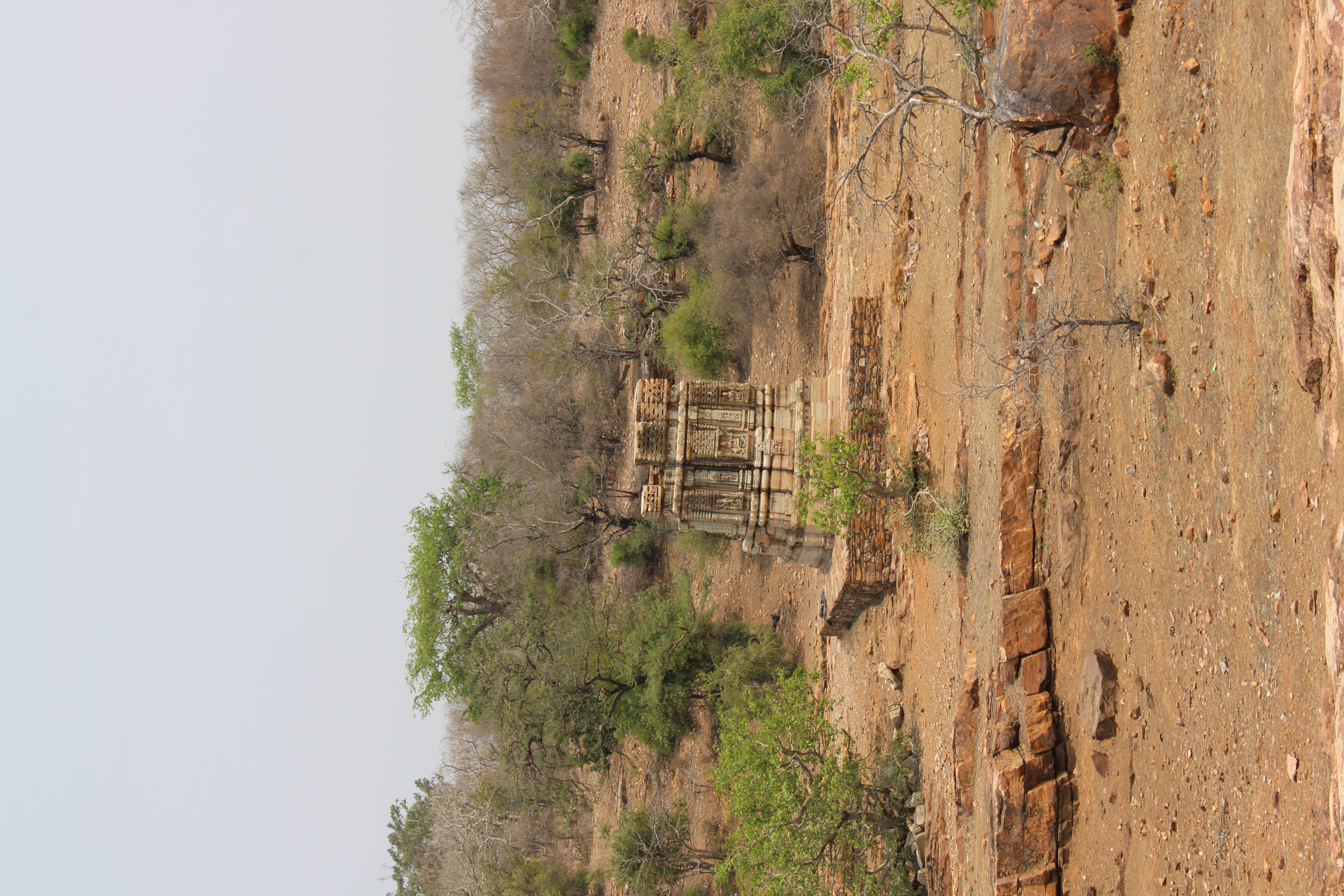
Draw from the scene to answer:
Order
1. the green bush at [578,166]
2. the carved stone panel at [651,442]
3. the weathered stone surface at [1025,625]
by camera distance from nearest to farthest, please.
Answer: the weathered stone surface at [1025,625] < the carved stone panel at [651,442] < the green bush at [578,166]

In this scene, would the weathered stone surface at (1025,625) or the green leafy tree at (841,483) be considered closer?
the weathered stone surface at (1025,625)

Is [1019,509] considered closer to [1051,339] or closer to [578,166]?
[1051,339]

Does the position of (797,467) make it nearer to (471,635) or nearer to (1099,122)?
(1099,122)

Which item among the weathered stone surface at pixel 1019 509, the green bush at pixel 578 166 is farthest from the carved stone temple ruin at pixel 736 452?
the green bush at pixel 578 166

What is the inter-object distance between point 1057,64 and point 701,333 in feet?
33.6

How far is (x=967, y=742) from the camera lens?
7984 mm

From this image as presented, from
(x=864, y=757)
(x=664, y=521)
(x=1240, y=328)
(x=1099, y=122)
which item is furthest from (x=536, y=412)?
(x=1240, y=328)

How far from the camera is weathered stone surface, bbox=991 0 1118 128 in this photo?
6203mm

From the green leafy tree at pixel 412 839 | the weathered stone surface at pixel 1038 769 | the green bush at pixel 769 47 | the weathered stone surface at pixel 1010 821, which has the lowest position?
the green leafy tree at pixel 412 839

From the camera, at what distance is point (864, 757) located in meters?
10.6

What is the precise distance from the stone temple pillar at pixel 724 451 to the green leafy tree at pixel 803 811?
89.4 inches

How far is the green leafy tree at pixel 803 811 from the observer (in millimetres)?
9492

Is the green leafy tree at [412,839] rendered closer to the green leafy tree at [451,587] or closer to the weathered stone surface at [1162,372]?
the green leafy tree at [451,587]

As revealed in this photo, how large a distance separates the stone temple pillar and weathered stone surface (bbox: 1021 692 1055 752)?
206 inches
